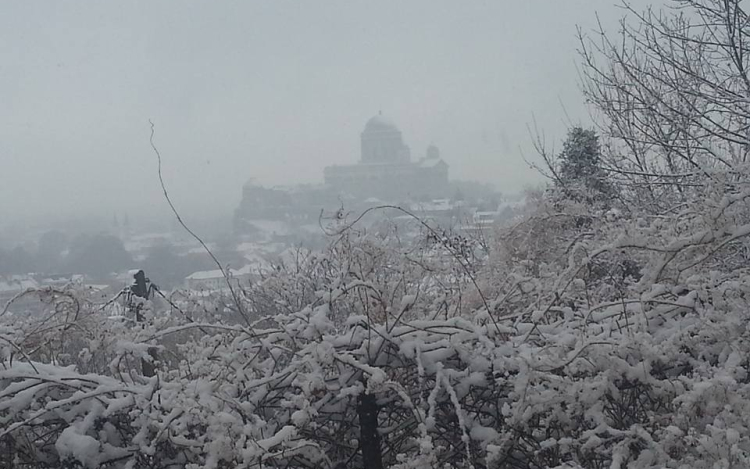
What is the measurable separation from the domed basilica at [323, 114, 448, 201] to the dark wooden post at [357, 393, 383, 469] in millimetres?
25987

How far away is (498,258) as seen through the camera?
988 centimetres

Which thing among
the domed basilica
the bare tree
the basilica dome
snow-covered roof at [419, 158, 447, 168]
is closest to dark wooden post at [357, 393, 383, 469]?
the bare tree

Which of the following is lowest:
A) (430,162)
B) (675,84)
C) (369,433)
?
(369,433)

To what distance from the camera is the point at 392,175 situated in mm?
37406

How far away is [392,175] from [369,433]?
35.8m

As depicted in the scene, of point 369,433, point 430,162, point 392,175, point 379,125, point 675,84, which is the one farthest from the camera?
point 379,125

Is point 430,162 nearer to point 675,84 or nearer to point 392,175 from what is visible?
point 392,175

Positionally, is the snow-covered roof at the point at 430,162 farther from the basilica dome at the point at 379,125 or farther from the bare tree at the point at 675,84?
the bare tree at the point at 675,84

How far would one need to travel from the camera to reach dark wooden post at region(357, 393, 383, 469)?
1.84 metres

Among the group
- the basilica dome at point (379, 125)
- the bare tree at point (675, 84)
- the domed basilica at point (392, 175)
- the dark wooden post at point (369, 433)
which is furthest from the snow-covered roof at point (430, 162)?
the dark wooden post at point (369, 433)

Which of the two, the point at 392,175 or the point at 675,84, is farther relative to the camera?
the point at 392,175

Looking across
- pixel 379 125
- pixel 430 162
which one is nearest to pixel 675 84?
pixel 430 162

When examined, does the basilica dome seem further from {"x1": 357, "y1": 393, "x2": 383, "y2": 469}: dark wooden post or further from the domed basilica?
→ {"x1": 357, "y1": 393, "x2": 383, "y2": 469}: dark wooden post

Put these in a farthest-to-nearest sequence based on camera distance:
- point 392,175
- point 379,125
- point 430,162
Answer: point 379,125 → point 430,162 → point 392,175
